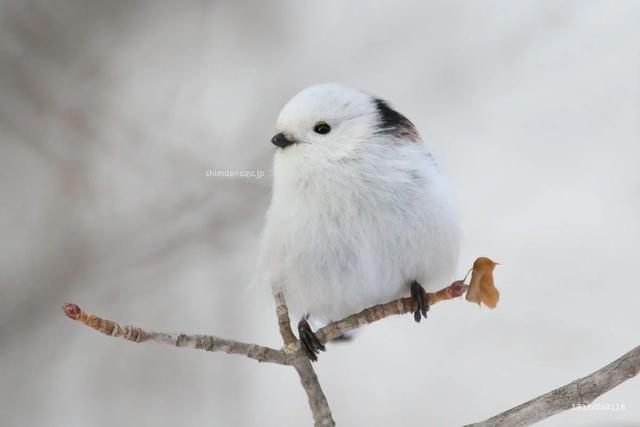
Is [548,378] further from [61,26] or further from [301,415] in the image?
[61,26]

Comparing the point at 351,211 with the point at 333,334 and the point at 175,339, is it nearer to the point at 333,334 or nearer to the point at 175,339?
the point at 333,334

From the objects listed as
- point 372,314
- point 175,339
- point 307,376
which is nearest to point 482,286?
point 372,314

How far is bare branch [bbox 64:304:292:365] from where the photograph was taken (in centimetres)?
86

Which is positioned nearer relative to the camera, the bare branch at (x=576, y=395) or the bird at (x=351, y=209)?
the bare branch at (x=576, y=395)

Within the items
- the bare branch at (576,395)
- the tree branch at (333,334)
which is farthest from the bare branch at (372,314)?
the bare branch at (576,395)

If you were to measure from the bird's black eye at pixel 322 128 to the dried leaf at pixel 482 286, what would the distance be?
298mm


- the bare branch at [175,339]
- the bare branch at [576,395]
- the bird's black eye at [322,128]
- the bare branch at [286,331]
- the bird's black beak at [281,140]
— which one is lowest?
the bare branch at [576,395]

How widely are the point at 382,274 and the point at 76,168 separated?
71cm

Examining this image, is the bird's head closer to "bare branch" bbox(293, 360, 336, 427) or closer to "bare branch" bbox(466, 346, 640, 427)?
"bare branch" bbox(293, 360, 336, 427)

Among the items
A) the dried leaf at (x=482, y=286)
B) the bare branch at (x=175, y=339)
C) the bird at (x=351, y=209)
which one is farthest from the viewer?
the bird at (x=351, y=209)

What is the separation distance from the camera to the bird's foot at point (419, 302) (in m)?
1.15

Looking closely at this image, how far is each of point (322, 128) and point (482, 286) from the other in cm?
33

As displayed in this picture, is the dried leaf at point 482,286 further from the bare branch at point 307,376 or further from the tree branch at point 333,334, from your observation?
the bare branch at point 307,376

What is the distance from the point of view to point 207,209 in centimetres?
156
